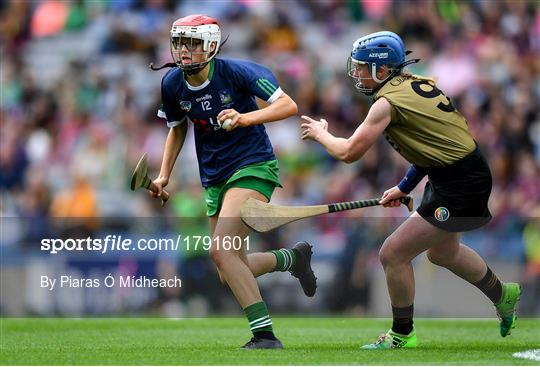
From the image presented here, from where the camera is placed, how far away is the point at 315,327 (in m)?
11.8

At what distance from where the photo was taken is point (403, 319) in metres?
8.91

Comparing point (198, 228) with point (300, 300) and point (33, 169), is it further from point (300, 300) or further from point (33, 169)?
point (33, 169)

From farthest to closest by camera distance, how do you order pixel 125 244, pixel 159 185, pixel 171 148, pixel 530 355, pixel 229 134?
pixel 125 244 < pixel 171 148 < pixel 159 185 < pixel 229 134 < pixel 530 355

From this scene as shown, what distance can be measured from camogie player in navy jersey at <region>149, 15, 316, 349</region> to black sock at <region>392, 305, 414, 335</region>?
87cm

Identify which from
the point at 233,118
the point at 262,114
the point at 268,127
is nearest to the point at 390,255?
the point at 262,114

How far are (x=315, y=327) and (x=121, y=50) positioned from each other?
27.8 feet

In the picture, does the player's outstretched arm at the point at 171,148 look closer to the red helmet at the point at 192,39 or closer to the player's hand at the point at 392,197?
the red helmet at the point at 192,39

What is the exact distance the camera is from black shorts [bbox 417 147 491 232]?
866 centimetres

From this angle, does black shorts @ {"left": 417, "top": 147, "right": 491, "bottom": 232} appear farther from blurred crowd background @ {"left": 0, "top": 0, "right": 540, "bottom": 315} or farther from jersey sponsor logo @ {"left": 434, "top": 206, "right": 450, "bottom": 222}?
blurred crowd background @ {"left": 0, "top": 0, "right": 540, "bottom": 315}

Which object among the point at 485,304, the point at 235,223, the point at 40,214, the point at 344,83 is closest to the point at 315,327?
the point at 485,304

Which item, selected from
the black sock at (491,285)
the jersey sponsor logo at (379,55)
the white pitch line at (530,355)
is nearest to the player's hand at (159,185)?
the jersey sponsor logo at (379,55)

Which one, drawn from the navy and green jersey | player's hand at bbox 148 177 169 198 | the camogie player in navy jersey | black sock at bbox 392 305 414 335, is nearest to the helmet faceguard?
the camogie player in navy jersey

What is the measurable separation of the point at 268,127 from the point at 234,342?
7376mm

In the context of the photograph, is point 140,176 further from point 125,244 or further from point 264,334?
point 125,244
